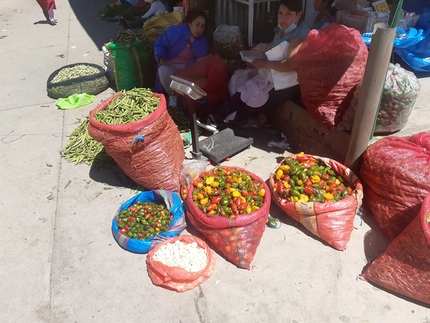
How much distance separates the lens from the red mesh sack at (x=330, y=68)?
10.7 ft

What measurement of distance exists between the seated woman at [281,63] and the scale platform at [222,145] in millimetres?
315

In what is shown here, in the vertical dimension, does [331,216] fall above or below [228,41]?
below

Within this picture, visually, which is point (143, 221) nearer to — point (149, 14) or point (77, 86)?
point (77, 86)

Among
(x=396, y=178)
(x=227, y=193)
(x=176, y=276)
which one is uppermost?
(x=396, y=178)

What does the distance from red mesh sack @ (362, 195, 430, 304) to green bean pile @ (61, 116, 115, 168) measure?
3051 mm

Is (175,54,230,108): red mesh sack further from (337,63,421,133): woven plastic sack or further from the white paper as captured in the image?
(337,63,421,133): woven plastic sack

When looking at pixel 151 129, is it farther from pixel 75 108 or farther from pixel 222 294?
pixel 75 108

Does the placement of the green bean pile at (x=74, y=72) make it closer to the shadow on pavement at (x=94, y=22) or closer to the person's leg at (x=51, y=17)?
the shadow on pavement at (x=94, y=22)

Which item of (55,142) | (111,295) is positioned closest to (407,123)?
(111,295)

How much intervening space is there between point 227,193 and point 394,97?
1.98 meters

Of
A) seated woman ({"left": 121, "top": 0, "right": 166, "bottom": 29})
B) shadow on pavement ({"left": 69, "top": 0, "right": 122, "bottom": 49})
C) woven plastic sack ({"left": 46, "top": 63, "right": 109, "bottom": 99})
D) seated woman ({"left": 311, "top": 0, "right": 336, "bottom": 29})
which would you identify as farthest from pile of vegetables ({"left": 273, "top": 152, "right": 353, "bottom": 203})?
shadow on pavement ({"left": 69, "top": 0, "right": 122, "bottom": 49})

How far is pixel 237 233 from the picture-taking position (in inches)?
110

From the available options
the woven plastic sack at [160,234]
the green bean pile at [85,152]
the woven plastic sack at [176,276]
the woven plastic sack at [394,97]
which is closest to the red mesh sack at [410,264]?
the woven plastic sack at [394,97]

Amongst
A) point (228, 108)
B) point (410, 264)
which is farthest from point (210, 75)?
point (410, 264)
